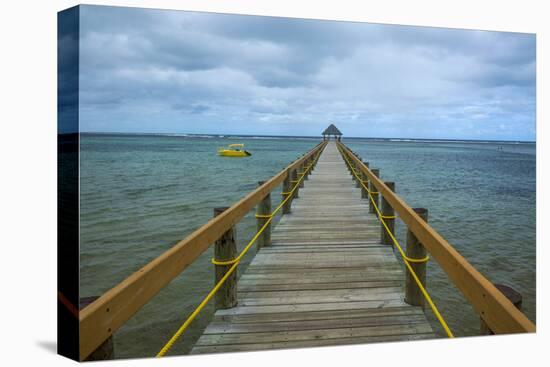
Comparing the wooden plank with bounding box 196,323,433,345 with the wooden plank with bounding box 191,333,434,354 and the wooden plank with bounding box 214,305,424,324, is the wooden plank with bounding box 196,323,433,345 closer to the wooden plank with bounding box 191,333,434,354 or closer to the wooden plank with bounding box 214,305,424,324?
the wooden plank with bounding box 191,333,434,354

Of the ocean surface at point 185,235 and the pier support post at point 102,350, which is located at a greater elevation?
the pier support post at point 102,350

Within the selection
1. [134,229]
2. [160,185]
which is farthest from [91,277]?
[160,185]

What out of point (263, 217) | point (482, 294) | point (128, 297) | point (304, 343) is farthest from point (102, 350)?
point (263, 217)

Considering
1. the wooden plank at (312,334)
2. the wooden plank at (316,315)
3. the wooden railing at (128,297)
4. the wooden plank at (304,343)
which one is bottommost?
the wooden plank at (304,343)

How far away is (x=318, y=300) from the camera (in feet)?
10.8

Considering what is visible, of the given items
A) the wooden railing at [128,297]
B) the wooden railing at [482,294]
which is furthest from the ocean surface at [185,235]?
the wooden railing at [482,294]

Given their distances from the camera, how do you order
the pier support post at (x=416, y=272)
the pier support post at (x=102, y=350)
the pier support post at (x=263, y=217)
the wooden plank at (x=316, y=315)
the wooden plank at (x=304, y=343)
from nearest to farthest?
the pier support post at (x=102, y=350) < the wooden plank at (x=304, y=343) < the wooden plank at (x=316, y=315) < the pier support post at (x=416, y=272) < the pier support post at (x=263, y=217)

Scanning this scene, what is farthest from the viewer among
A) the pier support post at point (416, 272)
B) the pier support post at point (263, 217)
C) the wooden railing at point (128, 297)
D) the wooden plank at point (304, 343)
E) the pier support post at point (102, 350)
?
the pier support post at point (263, 217)

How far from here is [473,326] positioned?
4.82 m

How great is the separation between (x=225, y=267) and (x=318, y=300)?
87 cm

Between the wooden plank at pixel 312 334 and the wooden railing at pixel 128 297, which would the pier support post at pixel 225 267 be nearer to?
the wooden plank at pixel 312 334

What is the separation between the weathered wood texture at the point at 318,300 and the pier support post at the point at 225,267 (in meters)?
0.07

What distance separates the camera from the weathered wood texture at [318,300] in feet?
9.18

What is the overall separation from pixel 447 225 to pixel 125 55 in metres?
9.79
